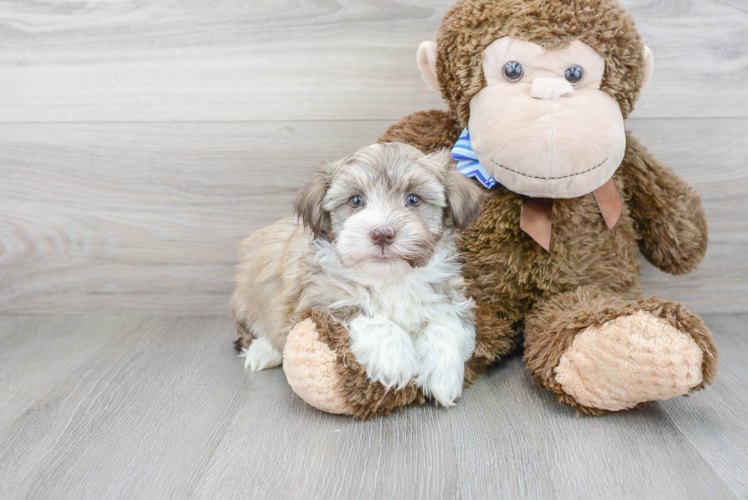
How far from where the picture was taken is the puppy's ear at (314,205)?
155cm

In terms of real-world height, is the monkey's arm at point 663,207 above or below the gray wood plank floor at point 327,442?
above

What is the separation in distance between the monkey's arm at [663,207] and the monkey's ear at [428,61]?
64cm

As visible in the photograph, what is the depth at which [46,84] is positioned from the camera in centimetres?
219

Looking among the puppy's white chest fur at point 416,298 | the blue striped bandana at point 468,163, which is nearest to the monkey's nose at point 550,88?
the blue striped bandana at point 468,163

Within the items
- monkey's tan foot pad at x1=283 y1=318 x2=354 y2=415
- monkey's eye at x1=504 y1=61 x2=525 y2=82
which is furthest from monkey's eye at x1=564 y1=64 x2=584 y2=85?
monkey's tan foot pad at x1=283 y1=318 x2=354 y2=415

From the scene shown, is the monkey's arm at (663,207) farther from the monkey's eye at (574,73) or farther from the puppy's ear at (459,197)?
the puppy's ear at (459,197)

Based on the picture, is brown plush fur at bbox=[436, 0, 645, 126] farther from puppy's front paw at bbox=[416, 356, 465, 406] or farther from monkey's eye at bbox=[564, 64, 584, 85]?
puppy's front paw at bbox=[416, 356, 465, 406]

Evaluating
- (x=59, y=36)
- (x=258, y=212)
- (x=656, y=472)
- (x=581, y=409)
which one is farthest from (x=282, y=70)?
(x=656, y=472)

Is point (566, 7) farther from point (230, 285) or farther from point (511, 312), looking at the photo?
point (230, 285)

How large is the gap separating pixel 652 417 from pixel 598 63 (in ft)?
3.04

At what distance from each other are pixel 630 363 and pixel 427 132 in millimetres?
905

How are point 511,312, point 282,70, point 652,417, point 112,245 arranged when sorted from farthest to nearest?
point 112,245 < point 282,70 < point 511,312 < point 652,417

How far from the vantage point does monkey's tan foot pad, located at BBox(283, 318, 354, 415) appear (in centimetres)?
143

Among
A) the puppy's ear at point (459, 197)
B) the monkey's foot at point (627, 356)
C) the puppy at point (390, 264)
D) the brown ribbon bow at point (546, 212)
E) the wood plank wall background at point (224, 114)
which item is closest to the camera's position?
the monkey's foot at point (627, 356)
